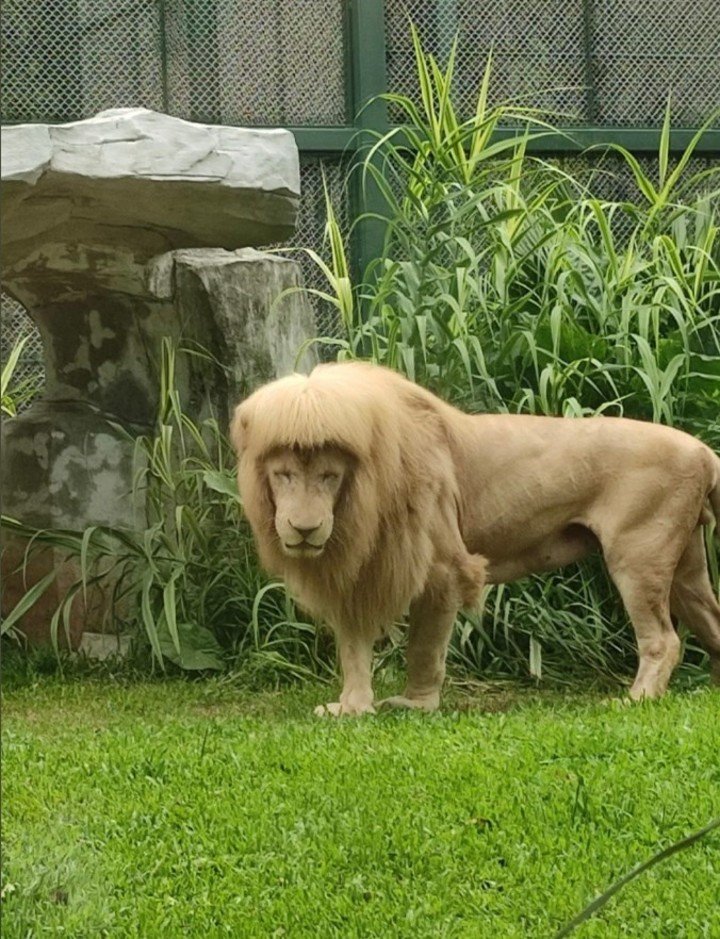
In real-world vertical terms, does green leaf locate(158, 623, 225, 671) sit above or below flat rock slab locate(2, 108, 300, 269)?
below

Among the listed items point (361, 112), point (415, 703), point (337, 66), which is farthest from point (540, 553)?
point (337, 66)

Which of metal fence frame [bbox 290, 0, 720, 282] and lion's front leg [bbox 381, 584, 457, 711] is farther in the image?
metal fence frame [bbox 290, 0, 720, 282]

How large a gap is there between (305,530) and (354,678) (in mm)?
601

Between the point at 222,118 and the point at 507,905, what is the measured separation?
4.83 meters

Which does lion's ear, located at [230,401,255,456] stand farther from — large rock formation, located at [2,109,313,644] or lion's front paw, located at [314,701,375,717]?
large rock formation, located at [2,109,313,644]

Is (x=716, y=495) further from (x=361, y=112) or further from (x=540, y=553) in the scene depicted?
(x=361, y=112)

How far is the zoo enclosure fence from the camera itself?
23.1 ft

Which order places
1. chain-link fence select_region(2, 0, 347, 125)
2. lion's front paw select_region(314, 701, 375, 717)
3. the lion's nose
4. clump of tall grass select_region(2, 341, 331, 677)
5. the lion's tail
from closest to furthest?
1. the lion's nose
2. lion's front paw select_region(314, 701, 375, 717)
3. the lion's tail
4. clump of tall grass select_region(2, 341, 331, 677)
5. chain-link fence select_region(2, 0, 347, 125)

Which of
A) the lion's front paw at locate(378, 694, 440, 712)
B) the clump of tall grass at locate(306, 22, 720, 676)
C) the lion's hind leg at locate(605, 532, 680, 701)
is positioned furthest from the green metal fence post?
the lion's front paw at locate(378, 694, 440, 712)

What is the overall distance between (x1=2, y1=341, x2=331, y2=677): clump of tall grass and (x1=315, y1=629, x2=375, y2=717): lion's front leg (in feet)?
2.68

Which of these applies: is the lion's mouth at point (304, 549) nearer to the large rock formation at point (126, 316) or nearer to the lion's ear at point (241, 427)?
the lion's ear at point (241, 427)

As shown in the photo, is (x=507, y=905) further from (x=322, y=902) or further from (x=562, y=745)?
(x=562, y=745)

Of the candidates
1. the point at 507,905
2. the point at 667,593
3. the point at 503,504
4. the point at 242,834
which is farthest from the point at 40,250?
the point at 507,905

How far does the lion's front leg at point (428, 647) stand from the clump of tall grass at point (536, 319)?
0.62m
